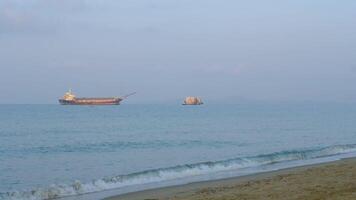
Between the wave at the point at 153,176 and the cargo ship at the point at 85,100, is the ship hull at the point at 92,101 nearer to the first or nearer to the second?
the cargo ship at the point at 85,100

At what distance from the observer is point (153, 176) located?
64.9ft

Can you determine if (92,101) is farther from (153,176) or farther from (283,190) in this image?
(283,190)

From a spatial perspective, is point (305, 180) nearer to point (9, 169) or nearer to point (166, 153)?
point (9, 169)

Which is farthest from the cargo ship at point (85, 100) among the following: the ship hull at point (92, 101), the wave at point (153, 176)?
the wave at point (153, 176)

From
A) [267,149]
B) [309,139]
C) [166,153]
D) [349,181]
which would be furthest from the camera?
[309,139]

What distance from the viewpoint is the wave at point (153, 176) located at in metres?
15.8

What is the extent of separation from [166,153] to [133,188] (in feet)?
45.0

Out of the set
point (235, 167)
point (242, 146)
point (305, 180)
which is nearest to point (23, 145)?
point (242, 146)

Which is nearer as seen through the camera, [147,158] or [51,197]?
[51,197]

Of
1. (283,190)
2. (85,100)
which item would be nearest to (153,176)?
(283,190)

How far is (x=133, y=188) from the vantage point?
56.0ft

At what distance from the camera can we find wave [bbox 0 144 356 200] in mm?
15812

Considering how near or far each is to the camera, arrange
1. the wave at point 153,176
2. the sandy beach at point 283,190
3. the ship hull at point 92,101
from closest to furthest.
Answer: the sandy beach at point 283,190
the wave at point 153,176
the ship hull at point 92,101

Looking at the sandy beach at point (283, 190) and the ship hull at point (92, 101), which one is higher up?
the ship hull at point (92, 101)
